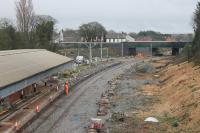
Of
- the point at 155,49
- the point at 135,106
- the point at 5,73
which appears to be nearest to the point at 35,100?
the point at 5,73

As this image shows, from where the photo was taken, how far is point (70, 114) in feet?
124

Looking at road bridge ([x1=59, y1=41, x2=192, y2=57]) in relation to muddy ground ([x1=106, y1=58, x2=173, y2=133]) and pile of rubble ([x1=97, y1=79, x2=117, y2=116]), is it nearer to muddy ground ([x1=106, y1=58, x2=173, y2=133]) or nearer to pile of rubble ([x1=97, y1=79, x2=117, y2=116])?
muddy ground ([x1=106, y1=58, x2=173, y2=133])

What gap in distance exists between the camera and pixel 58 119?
3488 centimetres

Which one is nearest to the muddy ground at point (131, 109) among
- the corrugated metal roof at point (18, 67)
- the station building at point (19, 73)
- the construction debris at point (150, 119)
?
the construction debris at point (150, 119)

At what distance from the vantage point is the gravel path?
31.3 m

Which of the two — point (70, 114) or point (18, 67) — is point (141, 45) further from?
point (70, 114)

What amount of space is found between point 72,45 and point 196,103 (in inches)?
4036

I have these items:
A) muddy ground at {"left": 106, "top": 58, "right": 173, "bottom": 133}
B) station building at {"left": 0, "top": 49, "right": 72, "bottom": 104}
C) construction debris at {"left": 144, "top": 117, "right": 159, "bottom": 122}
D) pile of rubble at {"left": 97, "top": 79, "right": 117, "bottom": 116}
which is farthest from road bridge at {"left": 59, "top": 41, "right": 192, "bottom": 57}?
construction debris at {"left": 144, "top": 117, "right": 159, "bottom": 122}

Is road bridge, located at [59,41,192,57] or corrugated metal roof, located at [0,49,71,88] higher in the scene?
corrugated metal roof, located at [0,49,71,88]

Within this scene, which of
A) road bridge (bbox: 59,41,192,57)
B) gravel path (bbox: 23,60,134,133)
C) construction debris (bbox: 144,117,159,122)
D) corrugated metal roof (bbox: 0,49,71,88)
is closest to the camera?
gravel path (bbox: 23,60,134,133)

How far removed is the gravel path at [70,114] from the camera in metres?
31.3

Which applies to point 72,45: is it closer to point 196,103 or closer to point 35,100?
point 35,100

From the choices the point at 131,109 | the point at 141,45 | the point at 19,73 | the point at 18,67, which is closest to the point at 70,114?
the point at 131,109

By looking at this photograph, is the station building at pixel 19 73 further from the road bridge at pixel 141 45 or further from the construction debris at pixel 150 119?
the road bridge at pixel 141 45
